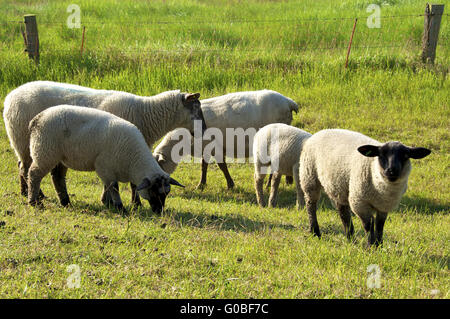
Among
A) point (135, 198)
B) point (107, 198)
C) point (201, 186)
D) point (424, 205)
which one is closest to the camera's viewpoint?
point (107, 198)

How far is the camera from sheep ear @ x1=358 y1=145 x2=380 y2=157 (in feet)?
16.9

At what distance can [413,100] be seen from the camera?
11.7 meters

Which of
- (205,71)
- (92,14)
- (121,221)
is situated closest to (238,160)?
(205,71)

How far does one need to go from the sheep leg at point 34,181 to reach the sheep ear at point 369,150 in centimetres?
378

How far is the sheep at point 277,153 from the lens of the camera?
26.0ft

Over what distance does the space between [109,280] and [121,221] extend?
68.2 inches

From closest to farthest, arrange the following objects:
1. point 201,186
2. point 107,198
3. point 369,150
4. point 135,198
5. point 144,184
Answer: point 369,150
point 144,184
point 107,198
point 135,198
point 201,186

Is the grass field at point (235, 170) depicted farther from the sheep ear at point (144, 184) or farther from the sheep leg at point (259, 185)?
the sheep ear at point (144, 184)

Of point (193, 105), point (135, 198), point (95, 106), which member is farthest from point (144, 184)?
point (193, 105)

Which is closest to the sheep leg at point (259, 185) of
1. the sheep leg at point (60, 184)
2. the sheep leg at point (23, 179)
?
the sheep leg at point (60, 184)

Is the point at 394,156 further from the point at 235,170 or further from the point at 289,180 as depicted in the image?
the point at 235,170

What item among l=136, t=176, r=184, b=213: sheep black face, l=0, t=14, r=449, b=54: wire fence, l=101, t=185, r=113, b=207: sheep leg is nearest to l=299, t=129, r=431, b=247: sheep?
l=136, t=176, r=184, b=213: sheep black face

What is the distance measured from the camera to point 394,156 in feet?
16.4

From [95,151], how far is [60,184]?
0.76 m
